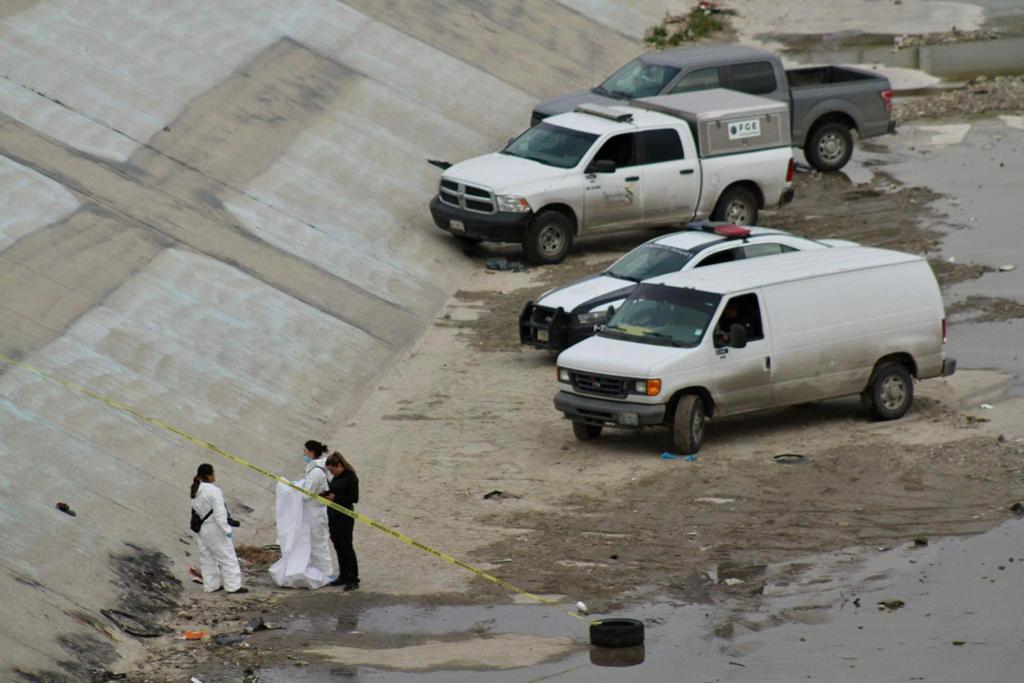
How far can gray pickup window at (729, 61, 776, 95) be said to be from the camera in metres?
29.3

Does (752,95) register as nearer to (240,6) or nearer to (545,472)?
(240,6)

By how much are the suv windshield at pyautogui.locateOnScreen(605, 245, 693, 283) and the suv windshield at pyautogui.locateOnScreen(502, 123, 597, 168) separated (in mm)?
4198

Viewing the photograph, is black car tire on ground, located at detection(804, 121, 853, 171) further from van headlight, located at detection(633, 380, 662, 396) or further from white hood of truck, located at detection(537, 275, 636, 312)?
van headlight, located at detection(633, 380, 662, 396)

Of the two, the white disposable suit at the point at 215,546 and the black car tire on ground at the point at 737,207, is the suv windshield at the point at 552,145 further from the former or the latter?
the white disposable suit at the point at 215,546

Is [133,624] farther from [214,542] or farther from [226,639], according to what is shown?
[214,542]

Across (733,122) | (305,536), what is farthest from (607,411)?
(733,122)

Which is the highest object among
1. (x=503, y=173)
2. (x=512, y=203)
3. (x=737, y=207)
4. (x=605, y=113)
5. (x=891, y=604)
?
(x=605, y=113)

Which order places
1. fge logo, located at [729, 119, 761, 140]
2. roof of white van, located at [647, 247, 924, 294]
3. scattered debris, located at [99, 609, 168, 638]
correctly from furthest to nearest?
fge logo, located at [729, 119, 761, 140]
roof of white van, located at [647, 247, 924, 294]
scattered debris, located at [99, 609, 168, 638]

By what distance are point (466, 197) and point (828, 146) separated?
308 inches

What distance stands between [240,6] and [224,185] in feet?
27.4

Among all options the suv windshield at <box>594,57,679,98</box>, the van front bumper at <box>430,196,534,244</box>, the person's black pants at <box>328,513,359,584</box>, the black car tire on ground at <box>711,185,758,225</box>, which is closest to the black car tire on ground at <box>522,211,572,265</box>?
the van front bumper at <box>430,196,534,244</box>

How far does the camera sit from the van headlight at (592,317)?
21.1 metres

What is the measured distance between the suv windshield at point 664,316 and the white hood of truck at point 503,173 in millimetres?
6714

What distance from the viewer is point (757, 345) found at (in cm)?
1819
